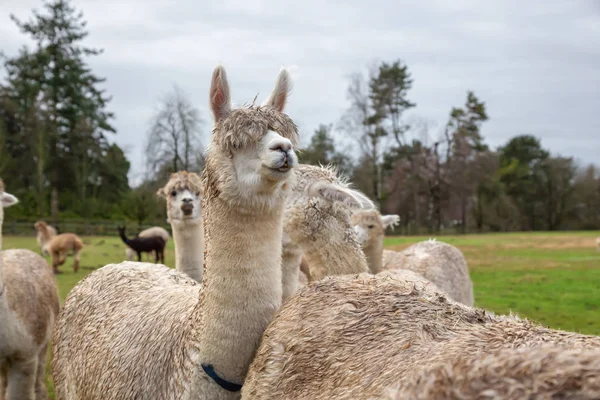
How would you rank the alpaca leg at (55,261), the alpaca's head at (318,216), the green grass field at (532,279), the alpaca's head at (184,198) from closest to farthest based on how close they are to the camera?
the alpaca's head at (318,216), the alpaca's head at (184,198), the green grass field at (532,279), the alpaca leg at (55,261)

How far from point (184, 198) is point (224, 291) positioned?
380cm

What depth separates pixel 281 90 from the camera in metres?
3.15

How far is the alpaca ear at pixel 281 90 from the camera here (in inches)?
123

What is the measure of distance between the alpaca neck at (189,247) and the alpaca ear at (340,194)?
8.41 ft

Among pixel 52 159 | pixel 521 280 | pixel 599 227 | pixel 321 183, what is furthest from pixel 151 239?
pixel 599 227

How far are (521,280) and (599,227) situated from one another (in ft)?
→ 140

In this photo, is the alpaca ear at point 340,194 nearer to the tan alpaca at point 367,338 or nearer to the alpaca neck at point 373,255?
the tan alpaca at point 367,338

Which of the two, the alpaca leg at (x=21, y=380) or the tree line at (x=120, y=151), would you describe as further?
the tree line at (x=120, y=151)

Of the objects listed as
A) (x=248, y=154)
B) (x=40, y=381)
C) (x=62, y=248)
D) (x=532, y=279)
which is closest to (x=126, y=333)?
(x=248, y=154)

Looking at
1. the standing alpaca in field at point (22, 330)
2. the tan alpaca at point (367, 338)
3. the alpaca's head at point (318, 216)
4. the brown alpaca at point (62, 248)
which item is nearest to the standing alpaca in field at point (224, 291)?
the tan alpaca at point (367, 338)

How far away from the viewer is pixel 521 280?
15.3 meters

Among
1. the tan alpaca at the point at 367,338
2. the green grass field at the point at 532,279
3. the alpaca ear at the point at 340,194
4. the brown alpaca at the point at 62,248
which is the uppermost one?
the alpaca ear at the point at 340,194

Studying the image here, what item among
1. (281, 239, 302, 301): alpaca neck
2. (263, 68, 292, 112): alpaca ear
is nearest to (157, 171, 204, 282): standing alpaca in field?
(281, 239, 302, 301): alpaca neck

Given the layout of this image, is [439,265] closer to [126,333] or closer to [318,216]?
[318,216]
